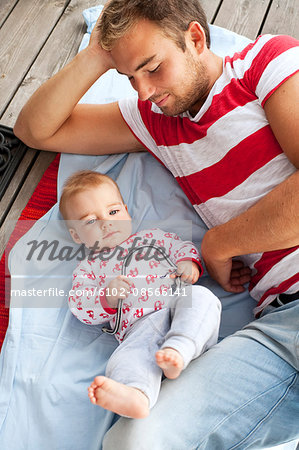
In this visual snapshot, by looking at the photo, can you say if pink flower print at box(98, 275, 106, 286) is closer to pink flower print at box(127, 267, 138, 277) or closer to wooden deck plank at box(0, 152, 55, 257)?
pink flower print at box(127, 267, 138, 277)

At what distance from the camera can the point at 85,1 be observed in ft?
7.89

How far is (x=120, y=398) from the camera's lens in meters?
1.15

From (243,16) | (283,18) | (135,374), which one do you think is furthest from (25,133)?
(283,18)

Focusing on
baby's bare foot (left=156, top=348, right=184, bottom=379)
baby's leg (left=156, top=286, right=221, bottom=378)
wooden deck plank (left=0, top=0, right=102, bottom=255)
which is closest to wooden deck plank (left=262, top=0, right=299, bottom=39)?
wooden deck plank (left=0, top=0, right=102, bottom=255)

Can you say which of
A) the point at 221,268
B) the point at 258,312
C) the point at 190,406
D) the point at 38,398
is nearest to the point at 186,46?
the point at 221,268

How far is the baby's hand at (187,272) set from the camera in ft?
4.71

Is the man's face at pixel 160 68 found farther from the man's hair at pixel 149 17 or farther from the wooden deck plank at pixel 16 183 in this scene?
the wooden deck plank at pixel 16 183

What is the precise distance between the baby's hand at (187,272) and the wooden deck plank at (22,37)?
1.12 metres

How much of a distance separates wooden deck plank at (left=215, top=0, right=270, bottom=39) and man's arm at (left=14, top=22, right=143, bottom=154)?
0.94 m

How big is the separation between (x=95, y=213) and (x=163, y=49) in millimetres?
539

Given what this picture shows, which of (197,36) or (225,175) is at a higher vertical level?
(197,36)

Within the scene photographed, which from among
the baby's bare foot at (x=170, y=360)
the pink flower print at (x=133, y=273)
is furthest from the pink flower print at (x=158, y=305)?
the baby's bare foot at (x=170, y=360)

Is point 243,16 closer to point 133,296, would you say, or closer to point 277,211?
point 277,211

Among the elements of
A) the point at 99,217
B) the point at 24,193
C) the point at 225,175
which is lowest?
the point at 24,193
